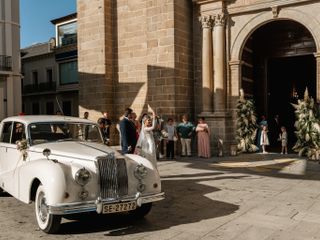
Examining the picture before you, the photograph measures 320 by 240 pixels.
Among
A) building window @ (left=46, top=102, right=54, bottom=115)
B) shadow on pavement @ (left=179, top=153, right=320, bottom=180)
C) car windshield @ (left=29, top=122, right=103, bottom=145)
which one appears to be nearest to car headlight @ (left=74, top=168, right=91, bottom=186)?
car windshield @ (left=29, top=122, right=103, bottom=145)

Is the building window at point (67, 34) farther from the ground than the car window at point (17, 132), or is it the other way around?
the building window at point (67, 34)

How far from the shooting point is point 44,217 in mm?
5277

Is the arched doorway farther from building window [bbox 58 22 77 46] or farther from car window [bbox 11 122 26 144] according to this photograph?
building window [bbox 58 22 77 46]

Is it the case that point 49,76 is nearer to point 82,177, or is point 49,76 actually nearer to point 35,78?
point 35,78

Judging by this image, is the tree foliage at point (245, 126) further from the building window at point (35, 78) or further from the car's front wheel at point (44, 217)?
the building window at point (35, 78)

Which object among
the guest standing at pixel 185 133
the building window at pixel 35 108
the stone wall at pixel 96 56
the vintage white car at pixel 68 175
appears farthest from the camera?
the building window at pixel 35 108

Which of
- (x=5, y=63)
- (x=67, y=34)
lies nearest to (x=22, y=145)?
(x=5, y=63)

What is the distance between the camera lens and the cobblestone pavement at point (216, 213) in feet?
16.7

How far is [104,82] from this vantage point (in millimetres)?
15500

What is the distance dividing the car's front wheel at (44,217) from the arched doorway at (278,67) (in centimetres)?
1026

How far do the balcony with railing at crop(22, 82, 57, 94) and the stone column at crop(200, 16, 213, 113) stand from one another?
24175 mm

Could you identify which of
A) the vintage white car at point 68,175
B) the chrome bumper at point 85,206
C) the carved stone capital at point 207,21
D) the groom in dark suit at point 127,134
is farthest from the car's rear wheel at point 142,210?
the carved stone capital at point 207,21

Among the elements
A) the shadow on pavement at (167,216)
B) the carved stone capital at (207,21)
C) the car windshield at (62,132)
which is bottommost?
the shadow on pavement at (167,216)

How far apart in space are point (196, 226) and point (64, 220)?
6.34 feet
